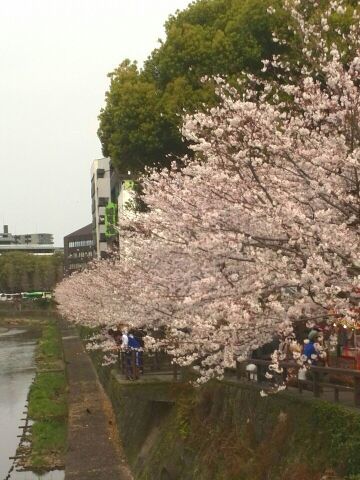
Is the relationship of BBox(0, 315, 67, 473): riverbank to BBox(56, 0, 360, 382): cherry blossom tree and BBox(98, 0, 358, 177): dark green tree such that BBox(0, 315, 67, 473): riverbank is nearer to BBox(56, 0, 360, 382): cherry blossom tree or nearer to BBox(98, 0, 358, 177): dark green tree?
BBox(98, 0, 358, 177): dark green tree

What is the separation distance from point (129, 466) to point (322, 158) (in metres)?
11.0

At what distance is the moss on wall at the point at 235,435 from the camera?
844 centimetres

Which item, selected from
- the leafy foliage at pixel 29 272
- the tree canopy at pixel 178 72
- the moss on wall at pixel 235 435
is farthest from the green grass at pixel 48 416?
the leafy foliage at pixel 29 272

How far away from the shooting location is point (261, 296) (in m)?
8.80

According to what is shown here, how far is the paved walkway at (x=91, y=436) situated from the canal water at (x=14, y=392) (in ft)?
4.31

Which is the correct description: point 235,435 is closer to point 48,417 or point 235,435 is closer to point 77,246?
point 48,417

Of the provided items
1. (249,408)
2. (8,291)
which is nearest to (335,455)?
(249,408)

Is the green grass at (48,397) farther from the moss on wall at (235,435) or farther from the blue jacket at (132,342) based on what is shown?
the blue jacket at (132,342)

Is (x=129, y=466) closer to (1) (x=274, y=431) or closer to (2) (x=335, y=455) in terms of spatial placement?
(1) (x=274, y=431)

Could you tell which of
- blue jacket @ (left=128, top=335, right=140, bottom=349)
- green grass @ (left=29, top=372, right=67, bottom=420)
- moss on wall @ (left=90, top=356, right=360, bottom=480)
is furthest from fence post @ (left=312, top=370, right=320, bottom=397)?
green grass @ (left=29, top=372, right=67, bottom=420)

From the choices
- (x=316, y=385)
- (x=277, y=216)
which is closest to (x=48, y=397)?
(x=316, y=385)

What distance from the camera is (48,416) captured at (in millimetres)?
24641

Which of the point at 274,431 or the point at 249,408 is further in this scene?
the point at 249,408

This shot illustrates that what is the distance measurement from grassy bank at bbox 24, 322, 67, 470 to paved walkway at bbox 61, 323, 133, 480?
760mm
